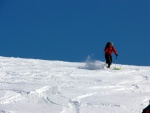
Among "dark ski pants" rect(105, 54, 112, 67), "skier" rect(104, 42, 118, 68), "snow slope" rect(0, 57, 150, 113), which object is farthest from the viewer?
"dark ski pants" rect(105, 54, 112, 67)

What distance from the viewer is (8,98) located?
25.9 feet

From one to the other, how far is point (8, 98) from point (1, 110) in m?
1.09

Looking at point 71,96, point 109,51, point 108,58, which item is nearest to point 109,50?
point 109,51

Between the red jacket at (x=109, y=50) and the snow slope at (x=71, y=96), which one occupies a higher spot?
the red jacket at (x=109, y=50)

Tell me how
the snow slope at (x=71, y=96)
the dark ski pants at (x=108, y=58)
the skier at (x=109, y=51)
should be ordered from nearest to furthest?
the snow slope at (x=71, y=96) → the skier at (x=109, y=51) → the dark ski pants at (x=108, y=58)

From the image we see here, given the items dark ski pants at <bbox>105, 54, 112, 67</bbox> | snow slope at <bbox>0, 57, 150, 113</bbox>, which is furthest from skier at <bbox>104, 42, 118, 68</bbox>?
snow slope at <bbox>0, 57, 150, 113</bbox>

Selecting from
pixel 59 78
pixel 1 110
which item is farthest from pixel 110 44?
pixel 1 110

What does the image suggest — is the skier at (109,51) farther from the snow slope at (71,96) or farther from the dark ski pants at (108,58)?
the snow slope at (71,96)

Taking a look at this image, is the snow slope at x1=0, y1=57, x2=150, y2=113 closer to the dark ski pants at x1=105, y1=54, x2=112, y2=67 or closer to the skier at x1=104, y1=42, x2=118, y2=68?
the skier at x1=104, y1=42, x2=118, y2=68

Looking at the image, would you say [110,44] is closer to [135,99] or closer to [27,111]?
[135,99]

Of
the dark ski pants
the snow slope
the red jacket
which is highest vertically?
the red jacket

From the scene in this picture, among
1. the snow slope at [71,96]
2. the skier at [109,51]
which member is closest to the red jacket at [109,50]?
the skier at [109,51]

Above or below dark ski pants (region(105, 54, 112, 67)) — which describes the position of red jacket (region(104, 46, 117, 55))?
above

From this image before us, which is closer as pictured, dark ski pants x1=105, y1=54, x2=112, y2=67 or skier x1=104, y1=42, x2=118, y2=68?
skier x1=104, y1=42, x2=118, y2=68
